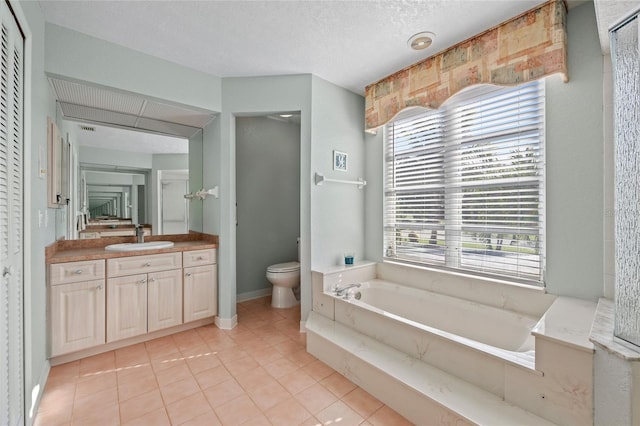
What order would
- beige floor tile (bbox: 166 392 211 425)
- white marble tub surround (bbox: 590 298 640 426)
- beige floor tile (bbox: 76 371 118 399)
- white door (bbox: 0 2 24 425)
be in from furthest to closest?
beige floor tile (bbox: 76 371 118 399), beige floor tile (bbox: 166 392 211 425), white door (bbox: 0 2 24 425), white marble tub surround (bbox: 590 298 640 426)

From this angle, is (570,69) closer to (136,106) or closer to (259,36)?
(259,36)

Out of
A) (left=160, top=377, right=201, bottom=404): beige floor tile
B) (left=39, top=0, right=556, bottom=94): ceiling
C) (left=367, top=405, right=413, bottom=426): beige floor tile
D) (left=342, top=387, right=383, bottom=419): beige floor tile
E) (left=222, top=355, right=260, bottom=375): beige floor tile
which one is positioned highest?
(left=39, top=0, right=556, bottom=94): ceiling

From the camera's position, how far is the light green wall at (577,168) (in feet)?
5.77

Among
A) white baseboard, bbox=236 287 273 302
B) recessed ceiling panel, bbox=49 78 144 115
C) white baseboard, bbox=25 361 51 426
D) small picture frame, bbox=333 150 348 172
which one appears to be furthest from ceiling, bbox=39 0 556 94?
white baseboard, bbox=236 287 273 302

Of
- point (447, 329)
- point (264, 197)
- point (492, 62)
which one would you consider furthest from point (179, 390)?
point (492, 62)

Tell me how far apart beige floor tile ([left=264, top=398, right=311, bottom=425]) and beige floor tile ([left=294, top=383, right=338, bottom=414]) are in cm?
4

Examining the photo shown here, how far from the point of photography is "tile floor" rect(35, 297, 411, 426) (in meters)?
1.60

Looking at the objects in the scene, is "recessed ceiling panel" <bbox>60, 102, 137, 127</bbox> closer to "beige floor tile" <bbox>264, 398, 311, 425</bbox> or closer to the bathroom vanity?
the bathroom vanity

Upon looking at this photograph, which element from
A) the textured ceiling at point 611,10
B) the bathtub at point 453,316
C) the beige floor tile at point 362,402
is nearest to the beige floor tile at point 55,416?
the beige floor tile at point 362,402

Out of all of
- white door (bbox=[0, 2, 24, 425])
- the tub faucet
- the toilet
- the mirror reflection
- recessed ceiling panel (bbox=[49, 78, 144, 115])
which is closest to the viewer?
white door (bbox=[0, 2, 24, 425])

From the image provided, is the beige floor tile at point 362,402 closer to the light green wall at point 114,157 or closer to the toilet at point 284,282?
the toilet at point 284,282

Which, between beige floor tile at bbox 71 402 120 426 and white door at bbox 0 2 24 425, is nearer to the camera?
white door at bbox 0 2 24 425

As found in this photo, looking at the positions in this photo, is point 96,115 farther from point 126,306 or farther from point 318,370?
point 318,370

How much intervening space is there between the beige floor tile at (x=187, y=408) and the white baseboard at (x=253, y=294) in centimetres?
185
